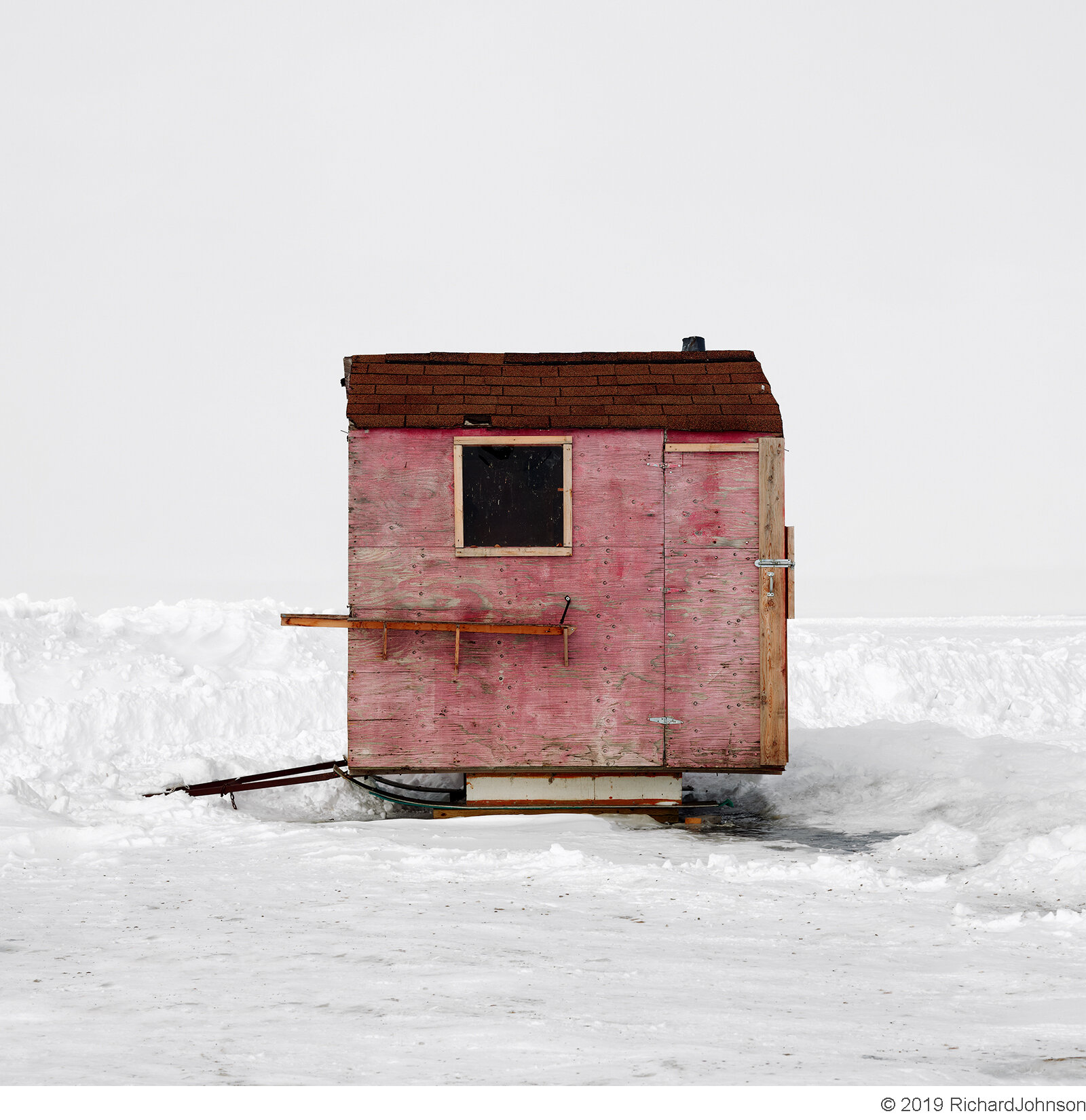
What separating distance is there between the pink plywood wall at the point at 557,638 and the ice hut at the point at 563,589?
14 mm

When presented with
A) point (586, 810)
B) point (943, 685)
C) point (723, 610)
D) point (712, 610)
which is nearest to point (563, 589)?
point (712, 610)

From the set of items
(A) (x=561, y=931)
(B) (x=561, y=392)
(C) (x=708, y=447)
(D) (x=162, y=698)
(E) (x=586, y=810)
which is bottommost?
(E) (x=586, y=810)

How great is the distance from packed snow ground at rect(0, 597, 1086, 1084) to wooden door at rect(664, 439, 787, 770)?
83cm

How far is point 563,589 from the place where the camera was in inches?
359

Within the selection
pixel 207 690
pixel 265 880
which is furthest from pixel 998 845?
pixel 207 690

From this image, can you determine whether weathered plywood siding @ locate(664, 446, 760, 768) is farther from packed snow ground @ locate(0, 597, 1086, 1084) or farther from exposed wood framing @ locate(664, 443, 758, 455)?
packed snow ground @ locate(0, 597, 1086, 1084)

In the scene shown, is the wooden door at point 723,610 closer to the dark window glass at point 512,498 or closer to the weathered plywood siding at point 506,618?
the weathered plywood siding at point 506,618

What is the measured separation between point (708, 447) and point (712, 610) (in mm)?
1477

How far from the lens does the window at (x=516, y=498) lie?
358 inches

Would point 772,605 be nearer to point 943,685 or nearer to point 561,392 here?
point 561,392

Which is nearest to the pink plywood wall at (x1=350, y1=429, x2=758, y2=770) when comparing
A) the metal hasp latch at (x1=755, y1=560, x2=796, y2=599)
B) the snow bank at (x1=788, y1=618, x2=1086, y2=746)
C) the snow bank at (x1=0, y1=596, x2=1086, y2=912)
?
the metal hasp latch at (x1=755, y1=560, x2=796, y2=599)

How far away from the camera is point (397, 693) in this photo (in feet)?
30.0

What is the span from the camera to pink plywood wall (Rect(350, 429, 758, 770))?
9.10 meters

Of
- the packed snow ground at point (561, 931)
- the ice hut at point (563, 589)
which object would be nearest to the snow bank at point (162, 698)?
the packed snow ground at point (561, 931)
